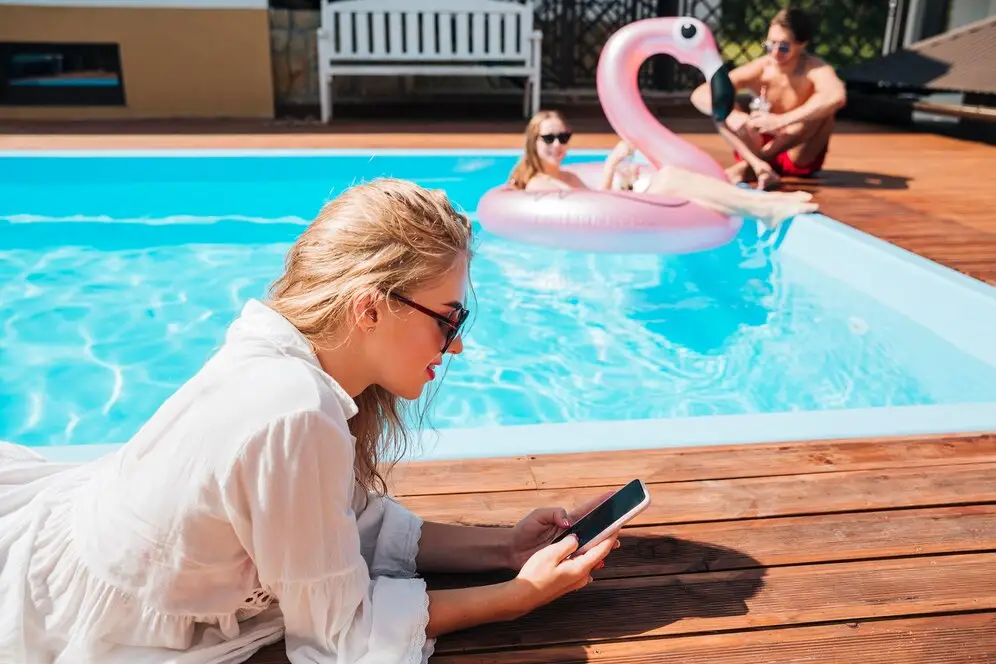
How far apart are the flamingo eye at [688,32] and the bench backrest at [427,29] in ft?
12.1

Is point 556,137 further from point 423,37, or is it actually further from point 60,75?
point 60,75

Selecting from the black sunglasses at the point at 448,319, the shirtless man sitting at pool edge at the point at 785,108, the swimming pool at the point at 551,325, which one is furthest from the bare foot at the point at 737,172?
the black sunglasses at the point at 448,319

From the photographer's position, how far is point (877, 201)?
19.6 ft

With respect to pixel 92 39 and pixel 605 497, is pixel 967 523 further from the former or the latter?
pixel 92 39

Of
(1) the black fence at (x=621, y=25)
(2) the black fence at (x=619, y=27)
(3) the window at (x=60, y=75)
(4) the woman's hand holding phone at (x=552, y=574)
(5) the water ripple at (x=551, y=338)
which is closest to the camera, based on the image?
(4) the woman's hand holding phone at (x=552, y=574)

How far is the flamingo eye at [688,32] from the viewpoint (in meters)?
5.86

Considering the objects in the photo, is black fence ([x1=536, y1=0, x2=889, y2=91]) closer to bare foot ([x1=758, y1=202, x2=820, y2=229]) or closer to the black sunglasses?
bare foot ([x1=758, y1=202, x2=820, y2=229])

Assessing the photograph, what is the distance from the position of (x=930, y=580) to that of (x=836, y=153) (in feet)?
22.7

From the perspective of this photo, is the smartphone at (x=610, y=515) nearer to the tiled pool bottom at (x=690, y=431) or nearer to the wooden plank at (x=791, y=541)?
the wooden plank at (x=791, y=541)

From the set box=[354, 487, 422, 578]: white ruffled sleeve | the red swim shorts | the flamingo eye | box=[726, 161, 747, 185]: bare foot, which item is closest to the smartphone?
box=[354, 487, 422, 578]: white ruffled sleeve

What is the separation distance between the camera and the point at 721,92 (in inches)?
229

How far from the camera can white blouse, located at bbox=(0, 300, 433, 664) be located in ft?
4.28

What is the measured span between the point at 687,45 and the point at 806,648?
496cm

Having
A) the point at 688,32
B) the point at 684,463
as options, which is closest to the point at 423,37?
the point at 688,32
